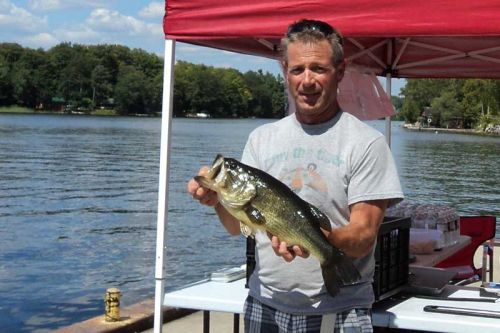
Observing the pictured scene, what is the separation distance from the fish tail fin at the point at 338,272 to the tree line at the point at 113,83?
4376 inches

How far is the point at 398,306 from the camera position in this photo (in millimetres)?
3994

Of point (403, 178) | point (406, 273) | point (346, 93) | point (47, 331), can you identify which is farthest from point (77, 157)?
point (406, 273)

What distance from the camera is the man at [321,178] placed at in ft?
9.14

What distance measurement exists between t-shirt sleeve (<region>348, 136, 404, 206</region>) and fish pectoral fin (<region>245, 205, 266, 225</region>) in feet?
1.27

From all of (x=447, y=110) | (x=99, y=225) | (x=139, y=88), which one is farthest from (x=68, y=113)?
(x=99, y=225)

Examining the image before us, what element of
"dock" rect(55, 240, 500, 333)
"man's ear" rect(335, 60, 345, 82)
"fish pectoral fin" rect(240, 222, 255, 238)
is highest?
"man's ear" rect(335, 60, 345, 82)

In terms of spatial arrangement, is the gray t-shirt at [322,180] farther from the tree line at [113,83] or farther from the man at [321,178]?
the tree line at [113,83]

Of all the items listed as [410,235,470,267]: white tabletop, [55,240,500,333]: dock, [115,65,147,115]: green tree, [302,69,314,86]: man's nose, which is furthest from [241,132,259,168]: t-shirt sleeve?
[115,65,147,115]: green tree

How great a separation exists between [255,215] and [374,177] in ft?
1.57

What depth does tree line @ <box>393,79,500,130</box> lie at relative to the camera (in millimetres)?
104562

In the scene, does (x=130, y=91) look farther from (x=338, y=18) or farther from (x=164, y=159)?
(x=338, y=18)

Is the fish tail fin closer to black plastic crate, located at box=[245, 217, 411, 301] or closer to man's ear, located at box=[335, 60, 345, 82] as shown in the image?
man's ear, located at box=[335, 60, 345, 82]

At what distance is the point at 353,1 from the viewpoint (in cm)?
406

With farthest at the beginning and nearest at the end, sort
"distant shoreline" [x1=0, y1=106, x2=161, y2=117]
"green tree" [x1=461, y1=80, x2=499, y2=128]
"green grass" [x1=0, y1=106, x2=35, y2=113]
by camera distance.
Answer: "distant shoreline" [x1=0, y1=106, x2=161, y2=117]
"green grass" [x1=0, y1=106, x2=35, y2=113]
"green tree" [x1=461, y1=80, x2=499, y2=128]
